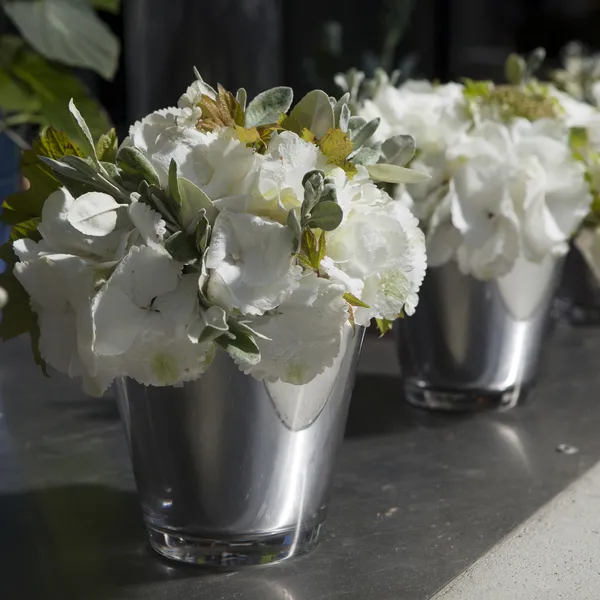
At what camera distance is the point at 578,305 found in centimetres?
125

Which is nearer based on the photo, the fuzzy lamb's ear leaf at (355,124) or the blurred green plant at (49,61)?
the fuzzy lamb's ear leaf at (355,124)

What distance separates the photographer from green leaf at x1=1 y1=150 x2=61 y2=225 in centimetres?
56

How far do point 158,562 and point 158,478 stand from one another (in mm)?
57

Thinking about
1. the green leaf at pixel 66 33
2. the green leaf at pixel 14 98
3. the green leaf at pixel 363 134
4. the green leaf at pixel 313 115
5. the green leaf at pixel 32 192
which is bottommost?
the green leaf at pixel 14 98

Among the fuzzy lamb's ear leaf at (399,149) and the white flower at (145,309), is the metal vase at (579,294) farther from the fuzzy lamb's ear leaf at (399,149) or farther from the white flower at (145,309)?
the white flower at (145,309)

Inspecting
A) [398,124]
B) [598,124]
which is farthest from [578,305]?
[398,124]

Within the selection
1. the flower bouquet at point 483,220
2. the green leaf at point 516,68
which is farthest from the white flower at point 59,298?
the green leaf at point 516,68

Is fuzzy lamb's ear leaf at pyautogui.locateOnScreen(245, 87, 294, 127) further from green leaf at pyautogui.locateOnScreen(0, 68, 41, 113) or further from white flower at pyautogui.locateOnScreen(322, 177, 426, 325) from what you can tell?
green leaf at pyautogui.locateOnScreen(0, 68, 41, 113)

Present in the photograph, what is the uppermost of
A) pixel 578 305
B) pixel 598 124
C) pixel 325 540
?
pixel 598 124

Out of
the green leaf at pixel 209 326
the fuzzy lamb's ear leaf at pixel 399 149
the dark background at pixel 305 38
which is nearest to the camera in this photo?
the green leaf at pixel 209 326

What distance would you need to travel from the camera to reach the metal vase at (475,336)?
0.84 m

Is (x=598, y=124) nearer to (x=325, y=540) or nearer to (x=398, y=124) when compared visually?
(x=398, y=124)

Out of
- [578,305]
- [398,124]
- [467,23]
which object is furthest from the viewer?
[467,23]

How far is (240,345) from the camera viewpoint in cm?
49
